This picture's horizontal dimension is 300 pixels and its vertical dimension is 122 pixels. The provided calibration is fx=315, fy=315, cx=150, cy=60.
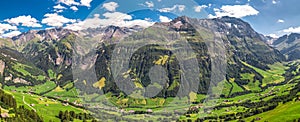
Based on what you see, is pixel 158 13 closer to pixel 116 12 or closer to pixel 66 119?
pixel 116 12

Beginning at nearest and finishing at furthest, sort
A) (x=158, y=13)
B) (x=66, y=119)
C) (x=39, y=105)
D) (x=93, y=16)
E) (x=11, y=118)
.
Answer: (x=93, y=16) < (x=158, y=13) < (x=11, y=118) < (x=66, y=119) < (x=39, y=105)

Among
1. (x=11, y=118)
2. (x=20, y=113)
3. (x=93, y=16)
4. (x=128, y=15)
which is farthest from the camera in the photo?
(x=20, y=113)

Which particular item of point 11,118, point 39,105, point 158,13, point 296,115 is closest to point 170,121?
point 39,105

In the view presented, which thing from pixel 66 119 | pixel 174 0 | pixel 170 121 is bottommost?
pixel 170 121

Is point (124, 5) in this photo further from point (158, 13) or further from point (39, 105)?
point (39, 105)

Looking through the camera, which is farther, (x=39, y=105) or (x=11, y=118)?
(x=39, y=105)

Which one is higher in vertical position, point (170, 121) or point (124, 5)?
point (124, 5)

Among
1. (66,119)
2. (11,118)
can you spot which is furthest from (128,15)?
(66,119)

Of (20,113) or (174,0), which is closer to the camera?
(174,0)

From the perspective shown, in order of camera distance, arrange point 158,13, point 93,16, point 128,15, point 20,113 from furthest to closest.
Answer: point 20,113, point 158,13, point 128,15, point 93,16
